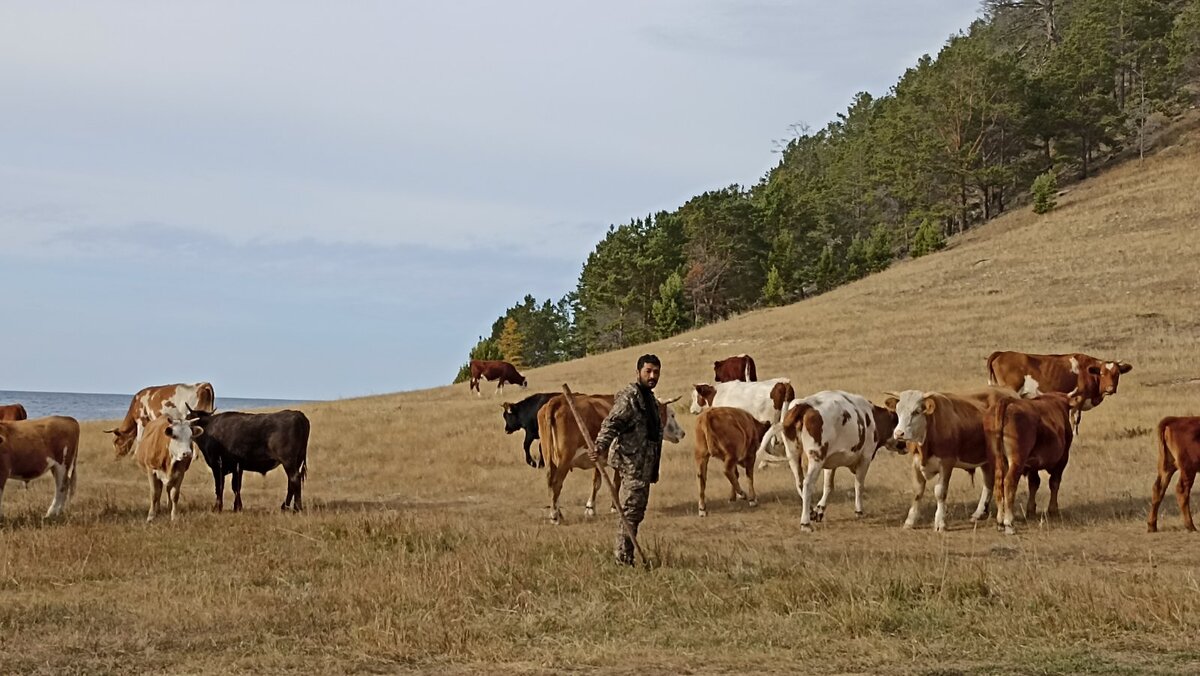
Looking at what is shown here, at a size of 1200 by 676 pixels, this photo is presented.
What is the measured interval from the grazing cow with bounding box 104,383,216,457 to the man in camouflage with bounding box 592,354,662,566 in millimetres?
15376

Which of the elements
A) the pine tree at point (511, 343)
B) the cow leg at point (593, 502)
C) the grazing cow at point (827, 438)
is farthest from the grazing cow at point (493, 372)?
the pine tree at point (511, 343)

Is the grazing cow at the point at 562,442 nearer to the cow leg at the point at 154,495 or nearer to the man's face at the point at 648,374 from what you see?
the man's face at the point at 648,374

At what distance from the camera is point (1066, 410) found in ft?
48.9

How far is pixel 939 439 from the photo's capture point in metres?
14.1

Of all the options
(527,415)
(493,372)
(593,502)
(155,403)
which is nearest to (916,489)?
(593,502)

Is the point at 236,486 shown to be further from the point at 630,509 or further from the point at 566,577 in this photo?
the point at 566,577

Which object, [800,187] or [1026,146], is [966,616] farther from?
[800,187]

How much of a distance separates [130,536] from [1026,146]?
7353 cm

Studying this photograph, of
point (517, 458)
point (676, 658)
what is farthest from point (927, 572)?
point (517, 458)

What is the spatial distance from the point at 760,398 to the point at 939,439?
6.51m

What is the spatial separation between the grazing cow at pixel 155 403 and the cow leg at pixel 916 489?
610 inches

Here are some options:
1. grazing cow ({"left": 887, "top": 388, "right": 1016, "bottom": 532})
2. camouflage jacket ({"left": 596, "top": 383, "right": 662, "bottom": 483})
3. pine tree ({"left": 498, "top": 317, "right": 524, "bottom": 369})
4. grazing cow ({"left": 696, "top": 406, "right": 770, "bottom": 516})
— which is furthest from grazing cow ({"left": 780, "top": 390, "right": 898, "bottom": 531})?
pine tree ({"left": 498, "top": 317, "right": 524, "bottom": 369})

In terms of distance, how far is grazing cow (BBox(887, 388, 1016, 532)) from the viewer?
14.0 metres

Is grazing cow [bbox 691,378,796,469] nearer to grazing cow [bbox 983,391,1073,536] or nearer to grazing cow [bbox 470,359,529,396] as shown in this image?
grazing cow [bbox 983,391,1073,536]
